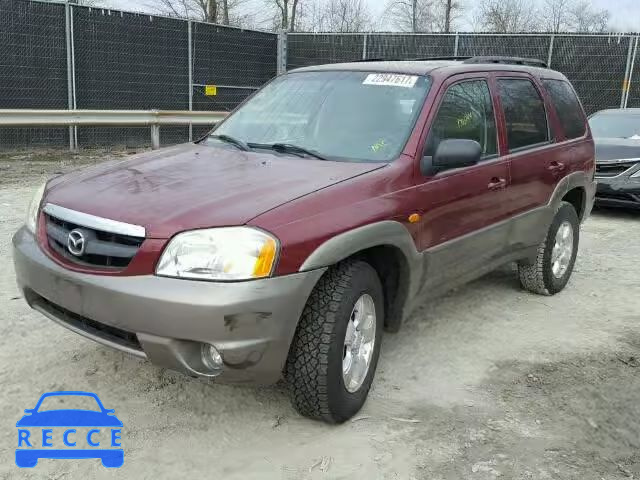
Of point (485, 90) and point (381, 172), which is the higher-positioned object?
point (485, 90)

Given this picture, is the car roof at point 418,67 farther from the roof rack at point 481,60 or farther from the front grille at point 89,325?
the front grille at point 89,325

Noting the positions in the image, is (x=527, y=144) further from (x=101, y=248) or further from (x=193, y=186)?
(x=101, y=248)

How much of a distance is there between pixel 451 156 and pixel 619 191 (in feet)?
19.6

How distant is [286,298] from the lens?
2.70 m

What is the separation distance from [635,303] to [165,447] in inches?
157

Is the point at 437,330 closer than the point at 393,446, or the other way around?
the point at 393,446

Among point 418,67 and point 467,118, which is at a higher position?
point 418,67

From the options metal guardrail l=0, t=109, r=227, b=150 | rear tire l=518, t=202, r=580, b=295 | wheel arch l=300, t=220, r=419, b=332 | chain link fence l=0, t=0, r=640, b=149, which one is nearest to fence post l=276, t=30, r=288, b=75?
chain link fence l=0, t=0, r=640, b=149

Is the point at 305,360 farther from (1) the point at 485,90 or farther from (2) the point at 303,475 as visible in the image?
(1) the point at 485,90

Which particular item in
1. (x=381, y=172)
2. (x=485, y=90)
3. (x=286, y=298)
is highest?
(x=485, y=90)

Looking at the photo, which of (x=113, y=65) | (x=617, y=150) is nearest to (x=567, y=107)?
(x=617, y=150)

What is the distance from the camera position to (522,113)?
4.68 meters

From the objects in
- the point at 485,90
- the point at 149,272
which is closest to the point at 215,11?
the point at 485,90

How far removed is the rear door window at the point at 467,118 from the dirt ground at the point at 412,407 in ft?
4.25
